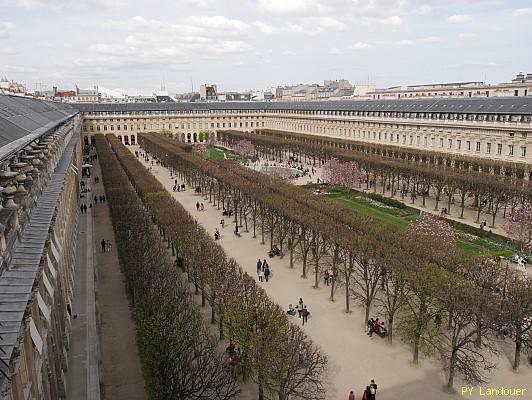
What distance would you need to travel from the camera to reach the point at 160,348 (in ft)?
53.4

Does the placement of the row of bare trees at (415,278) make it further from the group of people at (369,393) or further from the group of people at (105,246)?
the group of people at (105,246)

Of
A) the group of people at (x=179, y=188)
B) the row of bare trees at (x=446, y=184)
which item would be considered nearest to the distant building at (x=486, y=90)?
the row of bare trees at (x=446, y=184)

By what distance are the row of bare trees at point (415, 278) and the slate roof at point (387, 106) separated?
117 ft

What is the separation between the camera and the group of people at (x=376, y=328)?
898 inches

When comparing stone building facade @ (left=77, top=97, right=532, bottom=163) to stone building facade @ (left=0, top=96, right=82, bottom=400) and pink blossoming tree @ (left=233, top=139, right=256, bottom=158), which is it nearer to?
pink blossoming tree @ (left=233, top=139, right=256, bottom=158)

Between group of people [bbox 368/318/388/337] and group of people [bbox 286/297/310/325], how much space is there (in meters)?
3.24

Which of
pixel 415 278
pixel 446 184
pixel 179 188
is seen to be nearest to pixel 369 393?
pixel 415 278

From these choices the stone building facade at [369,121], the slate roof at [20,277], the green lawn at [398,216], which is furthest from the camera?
the stone building facade at [369,121]

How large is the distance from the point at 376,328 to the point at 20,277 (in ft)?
56.9

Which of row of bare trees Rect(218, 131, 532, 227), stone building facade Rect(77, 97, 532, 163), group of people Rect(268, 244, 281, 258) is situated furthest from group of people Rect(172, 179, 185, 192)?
stone building facade Rect(77, 97, 532, 163)

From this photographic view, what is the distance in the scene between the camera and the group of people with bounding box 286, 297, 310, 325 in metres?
24.0

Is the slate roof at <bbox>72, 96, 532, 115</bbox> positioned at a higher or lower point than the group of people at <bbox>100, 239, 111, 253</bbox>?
higher

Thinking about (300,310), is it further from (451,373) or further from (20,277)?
(20,277)

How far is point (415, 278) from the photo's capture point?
21.0 metres
